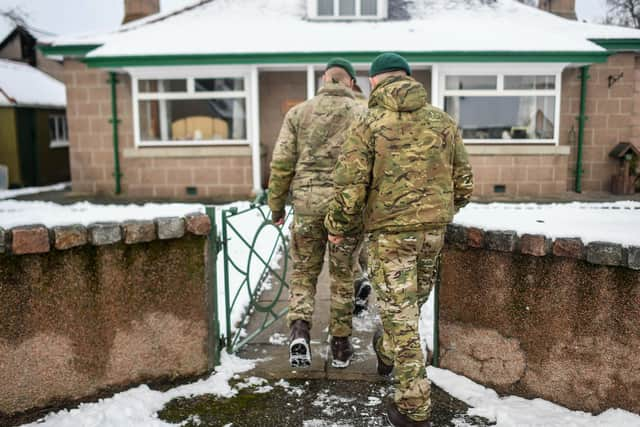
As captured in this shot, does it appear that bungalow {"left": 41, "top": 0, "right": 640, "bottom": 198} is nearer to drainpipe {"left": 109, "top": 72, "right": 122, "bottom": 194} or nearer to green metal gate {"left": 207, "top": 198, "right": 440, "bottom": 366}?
drainpipe {"left": 109, "top": 72, "right": 122, "bottom": 194}

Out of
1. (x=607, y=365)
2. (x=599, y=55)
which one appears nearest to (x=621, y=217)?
(x=607, y=365)

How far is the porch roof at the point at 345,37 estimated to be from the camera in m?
11.1

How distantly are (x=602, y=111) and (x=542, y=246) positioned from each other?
10656 millimetres

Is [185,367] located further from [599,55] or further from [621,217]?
[599,55]

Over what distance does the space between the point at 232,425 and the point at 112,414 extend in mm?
694

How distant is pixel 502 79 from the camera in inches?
468

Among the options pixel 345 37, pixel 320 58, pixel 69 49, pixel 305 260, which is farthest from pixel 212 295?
pixel 69 49

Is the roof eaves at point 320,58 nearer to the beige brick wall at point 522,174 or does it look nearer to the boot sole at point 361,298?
the beige brick wall at point 522,174

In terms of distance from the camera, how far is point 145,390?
3.44 m

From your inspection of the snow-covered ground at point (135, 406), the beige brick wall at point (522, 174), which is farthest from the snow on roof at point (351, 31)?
the snow-covered ground at point (135, 406)

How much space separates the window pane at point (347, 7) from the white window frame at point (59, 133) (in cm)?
954

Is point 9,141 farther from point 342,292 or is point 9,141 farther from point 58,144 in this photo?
point 342,292

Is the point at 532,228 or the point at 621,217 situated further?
the point at 621,217

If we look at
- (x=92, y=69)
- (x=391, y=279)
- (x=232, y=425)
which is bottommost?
(x=232, y=425)
